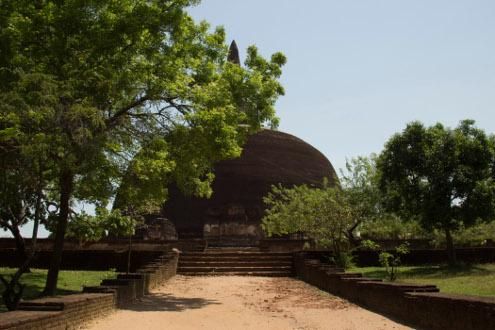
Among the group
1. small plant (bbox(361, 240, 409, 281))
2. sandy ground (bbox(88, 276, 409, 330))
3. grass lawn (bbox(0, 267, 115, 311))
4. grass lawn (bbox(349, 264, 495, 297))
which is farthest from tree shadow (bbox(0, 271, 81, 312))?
grass lawn (bbox(349, 264, 495, 297))

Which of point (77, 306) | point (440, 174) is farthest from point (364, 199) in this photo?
point (77, 306)

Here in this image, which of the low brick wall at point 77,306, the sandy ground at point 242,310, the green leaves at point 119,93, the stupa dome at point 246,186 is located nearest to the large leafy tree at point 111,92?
the green leaves at point 119,93

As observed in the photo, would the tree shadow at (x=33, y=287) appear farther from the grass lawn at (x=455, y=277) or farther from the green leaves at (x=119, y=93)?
the grass lawn at (x=455, y=277)

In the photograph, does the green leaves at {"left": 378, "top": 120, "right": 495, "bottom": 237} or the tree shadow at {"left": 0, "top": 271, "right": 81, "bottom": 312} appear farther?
the green leaves at {"left": 378, "top": 120, "right": 495, "bottom": 237}

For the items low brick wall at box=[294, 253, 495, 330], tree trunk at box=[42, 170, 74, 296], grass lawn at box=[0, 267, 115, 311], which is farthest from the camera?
grass lawn at box=[0, 267, 115, 311]

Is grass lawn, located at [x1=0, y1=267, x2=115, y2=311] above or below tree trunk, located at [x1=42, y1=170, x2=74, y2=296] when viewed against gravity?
below

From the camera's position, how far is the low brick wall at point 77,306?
5973 millimetres

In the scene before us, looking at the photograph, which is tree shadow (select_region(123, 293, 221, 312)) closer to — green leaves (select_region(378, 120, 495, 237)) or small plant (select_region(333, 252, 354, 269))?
small plant (select_region(333, 252, 354, 269))

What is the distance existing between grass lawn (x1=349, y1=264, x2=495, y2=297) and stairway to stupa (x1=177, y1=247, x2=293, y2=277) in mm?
2951

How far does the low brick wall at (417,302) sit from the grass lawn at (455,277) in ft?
7.78

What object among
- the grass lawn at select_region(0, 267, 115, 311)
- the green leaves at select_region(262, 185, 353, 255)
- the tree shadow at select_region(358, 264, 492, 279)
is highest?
the green leaves at select_region(262, 185, 353, 255)

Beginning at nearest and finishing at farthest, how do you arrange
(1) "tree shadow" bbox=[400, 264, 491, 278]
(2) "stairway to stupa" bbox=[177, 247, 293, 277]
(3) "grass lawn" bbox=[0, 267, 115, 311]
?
(3) "grass lawn" bbox=[0, 267, 115, 311] → (1) "tree shadow" bbox=[400, 264, 491, 278] → (2) "stairway to stupa" bbox=[177, 247, 293, 277]

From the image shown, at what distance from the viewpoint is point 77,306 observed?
757 centimetres

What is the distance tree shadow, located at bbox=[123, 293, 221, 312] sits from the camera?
10156 mm
